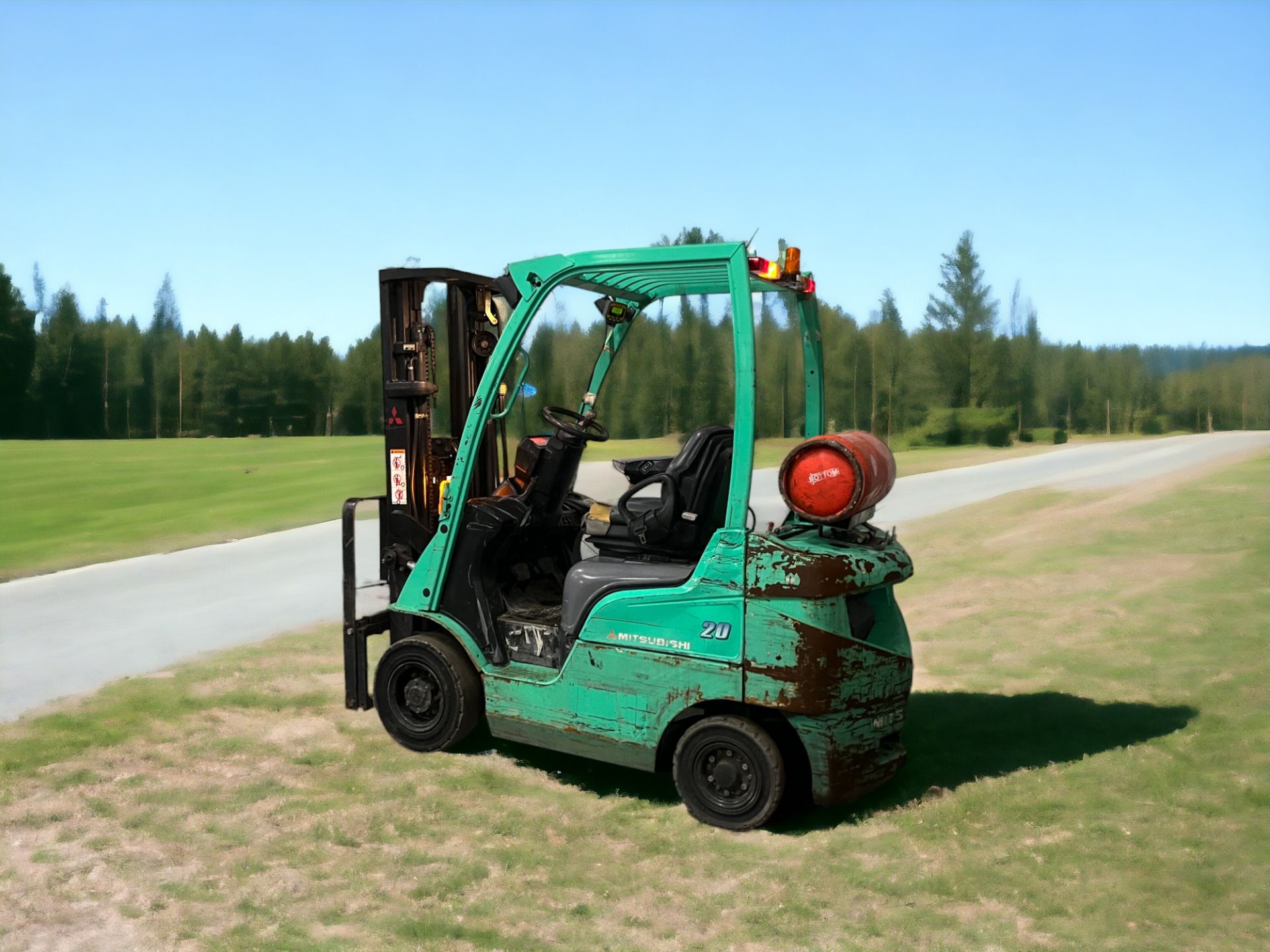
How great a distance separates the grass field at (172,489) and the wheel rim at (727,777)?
163cm

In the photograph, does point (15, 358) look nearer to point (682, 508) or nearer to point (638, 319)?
point (638, 319)

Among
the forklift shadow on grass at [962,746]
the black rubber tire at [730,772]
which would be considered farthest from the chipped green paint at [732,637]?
the forklift shadow on grass at [962,746]

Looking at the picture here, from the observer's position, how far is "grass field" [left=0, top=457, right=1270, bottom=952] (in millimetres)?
4605

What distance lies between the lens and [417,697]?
6918 millimetres

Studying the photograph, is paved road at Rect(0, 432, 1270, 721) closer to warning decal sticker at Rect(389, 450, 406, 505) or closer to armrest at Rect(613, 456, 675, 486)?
armrest at Rect(613, 456, 675, 486)

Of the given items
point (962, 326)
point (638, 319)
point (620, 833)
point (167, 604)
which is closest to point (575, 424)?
point (638, 319)

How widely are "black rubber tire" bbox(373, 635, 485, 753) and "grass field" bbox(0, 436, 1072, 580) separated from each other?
5.09ft

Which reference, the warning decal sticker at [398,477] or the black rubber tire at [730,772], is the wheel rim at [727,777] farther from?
the warning decal sticker at [398,477]

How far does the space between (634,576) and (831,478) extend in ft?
3.81

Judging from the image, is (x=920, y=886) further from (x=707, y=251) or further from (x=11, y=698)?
(x=11, y=698)

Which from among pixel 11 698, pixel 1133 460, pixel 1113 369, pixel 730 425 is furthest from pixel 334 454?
pixel 1113 369

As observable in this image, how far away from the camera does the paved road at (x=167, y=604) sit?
29.9 ft

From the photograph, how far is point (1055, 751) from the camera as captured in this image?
22.2ft

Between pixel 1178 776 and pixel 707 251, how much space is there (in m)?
3.86
